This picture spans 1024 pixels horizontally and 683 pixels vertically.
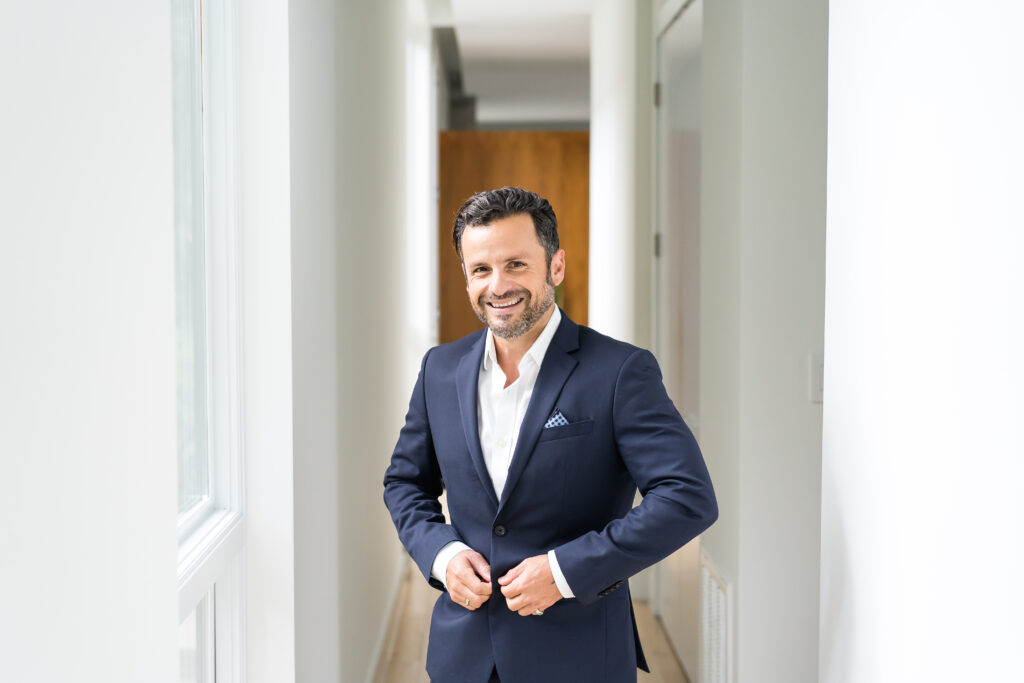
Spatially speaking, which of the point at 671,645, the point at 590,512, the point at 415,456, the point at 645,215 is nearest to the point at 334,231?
the point at 415,456

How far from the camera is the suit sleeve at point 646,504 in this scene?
1.30m

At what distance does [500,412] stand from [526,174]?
5463 millimetres

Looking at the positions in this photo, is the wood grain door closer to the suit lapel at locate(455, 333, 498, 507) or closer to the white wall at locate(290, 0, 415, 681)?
the white wall at locate(290, 0, 415, 681)

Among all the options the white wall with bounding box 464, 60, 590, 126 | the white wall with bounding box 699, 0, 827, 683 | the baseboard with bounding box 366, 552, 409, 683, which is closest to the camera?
the white wall with bounding box 699, 0, 827, 683

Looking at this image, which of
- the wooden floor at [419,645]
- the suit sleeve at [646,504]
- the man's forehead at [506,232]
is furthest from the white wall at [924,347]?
the wooden floor at [419,645]

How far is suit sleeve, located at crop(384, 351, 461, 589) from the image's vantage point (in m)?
1.48

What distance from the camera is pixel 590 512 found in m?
1.41

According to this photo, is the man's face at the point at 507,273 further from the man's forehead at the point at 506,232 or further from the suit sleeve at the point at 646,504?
the suit sleeve at the point at 646,504

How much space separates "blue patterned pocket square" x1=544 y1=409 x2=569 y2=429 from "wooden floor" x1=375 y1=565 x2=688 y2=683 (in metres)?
2.02

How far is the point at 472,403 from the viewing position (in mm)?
1448

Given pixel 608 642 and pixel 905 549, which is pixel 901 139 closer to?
pixel 905 549

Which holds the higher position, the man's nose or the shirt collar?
the man's nose

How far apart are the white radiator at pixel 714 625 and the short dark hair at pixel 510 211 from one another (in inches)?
59.0

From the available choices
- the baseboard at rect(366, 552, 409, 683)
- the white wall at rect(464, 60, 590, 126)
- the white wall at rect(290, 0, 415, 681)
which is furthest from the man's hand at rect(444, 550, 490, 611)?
the white wall at rect(464, 60, 590, 126)
